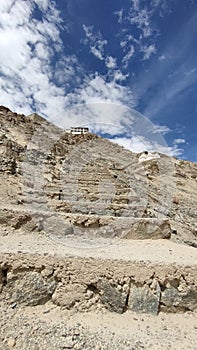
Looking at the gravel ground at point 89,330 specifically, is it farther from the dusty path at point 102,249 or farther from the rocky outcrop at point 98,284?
the dusty path at point 102,249

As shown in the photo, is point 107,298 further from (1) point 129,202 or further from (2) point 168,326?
(1) point 129,202

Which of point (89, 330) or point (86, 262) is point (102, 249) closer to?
point (86, 262)

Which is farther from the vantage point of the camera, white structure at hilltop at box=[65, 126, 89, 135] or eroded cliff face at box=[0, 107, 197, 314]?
white structure at hilltop at box=[65, 126, 89, 135]

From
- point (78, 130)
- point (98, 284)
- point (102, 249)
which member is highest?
point (78, 130)

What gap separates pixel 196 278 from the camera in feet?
12.9

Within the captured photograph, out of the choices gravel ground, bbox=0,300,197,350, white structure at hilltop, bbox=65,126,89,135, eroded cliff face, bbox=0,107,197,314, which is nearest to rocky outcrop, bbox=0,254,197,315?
eroded cliff face, bbox=0,107,197,314

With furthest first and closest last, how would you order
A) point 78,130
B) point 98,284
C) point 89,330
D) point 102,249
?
1. point 78,130
2. point 102,249
3. point 98,284
4. point 89,330

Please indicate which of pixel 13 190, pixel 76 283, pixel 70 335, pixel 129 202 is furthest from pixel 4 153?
pixel 70 335

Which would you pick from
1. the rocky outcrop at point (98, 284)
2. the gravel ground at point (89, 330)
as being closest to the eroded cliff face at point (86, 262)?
the rocky outcrop at point (98, 284)

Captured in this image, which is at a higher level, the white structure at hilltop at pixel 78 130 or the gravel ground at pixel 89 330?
the white structure at hilltop at pixel 78 130

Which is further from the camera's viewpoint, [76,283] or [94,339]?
[76,283]

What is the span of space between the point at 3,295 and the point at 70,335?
3.65ft

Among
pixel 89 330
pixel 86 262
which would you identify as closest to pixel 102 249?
pixel 86 262

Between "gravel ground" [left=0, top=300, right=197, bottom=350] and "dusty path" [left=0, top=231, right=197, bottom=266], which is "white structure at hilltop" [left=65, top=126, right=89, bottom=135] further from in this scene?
"gravel ground" [left=0, top=300, right=197, bottom=350]
